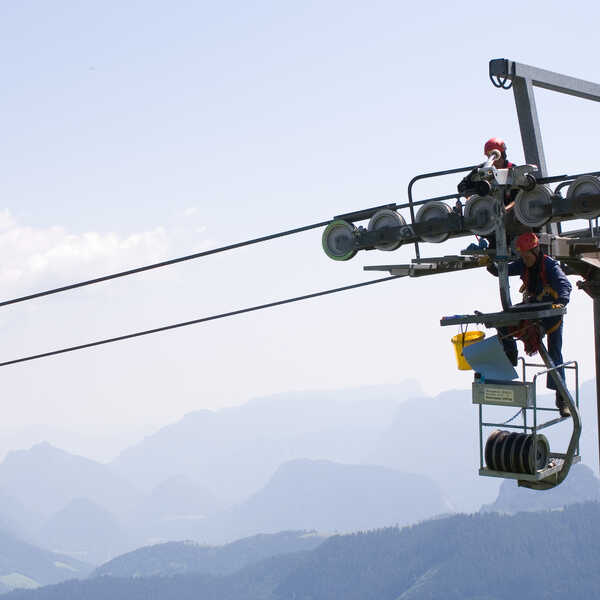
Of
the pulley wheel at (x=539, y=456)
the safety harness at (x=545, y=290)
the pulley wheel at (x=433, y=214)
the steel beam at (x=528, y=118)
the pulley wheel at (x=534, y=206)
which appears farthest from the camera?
the steel beam at (x=528, y=118)

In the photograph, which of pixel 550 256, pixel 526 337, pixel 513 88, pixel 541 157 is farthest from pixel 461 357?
pixel 513 88

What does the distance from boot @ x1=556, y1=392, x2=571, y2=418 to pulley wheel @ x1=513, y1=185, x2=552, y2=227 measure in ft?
9.21

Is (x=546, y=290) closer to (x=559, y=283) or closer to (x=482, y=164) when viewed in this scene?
(x=559, y=283)

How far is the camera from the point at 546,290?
543 inches

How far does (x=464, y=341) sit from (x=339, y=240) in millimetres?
2287

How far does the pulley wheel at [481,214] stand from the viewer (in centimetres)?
1284

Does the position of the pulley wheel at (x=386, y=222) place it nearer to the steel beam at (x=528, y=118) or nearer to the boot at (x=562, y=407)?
the steel beam at (x=528, y=118)

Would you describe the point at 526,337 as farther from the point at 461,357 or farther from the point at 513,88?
the point at 513,88

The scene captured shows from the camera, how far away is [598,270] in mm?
13781

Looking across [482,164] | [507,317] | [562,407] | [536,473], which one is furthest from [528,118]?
[536,473]

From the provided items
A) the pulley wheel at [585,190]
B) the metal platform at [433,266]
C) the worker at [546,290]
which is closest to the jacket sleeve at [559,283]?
the worker at [546,290]

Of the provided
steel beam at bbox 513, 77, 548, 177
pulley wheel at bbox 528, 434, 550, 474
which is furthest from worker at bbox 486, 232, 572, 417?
steel beam at bbox 513, 77, 548, 177

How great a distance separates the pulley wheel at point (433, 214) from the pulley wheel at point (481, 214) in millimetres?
376

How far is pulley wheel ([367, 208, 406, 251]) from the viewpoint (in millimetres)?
13734
